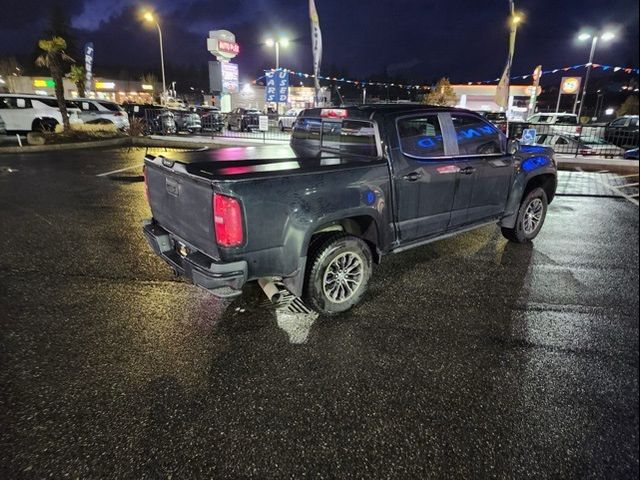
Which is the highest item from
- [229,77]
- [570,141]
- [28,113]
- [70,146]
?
[229,77]

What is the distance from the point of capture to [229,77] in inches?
963

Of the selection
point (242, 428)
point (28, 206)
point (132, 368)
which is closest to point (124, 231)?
point (28, 206)

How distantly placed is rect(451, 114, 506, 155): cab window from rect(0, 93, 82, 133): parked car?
683 inches

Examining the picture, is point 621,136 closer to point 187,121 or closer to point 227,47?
point 187,121

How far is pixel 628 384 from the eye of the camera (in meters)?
1.98

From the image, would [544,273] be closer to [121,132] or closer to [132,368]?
[132,368]

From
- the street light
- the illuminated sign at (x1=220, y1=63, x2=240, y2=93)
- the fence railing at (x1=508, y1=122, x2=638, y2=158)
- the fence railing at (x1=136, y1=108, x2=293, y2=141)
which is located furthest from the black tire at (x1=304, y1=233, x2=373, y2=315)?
the street light

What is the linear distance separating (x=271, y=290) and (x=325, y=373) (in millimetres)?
882

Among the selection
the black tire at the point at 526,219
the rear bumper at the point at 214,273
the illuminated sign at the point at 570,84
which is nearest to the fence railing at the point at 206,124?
the black tire at the point at 526,219

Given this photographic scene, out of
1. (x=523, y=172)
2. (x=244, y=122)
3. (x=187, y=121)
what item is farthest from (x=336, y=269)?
(x=244, y=122)

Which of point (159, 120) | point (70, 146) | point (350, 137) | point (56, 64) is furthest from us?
point (159, 120)

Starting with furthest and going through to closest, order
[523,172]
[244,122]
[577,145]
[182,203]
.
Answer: [244,122]
[577,145]
[523,172]
[182,203]

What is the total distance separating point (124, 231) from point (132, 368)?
3.51 metres

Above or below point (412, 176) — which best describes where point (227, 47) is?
above
